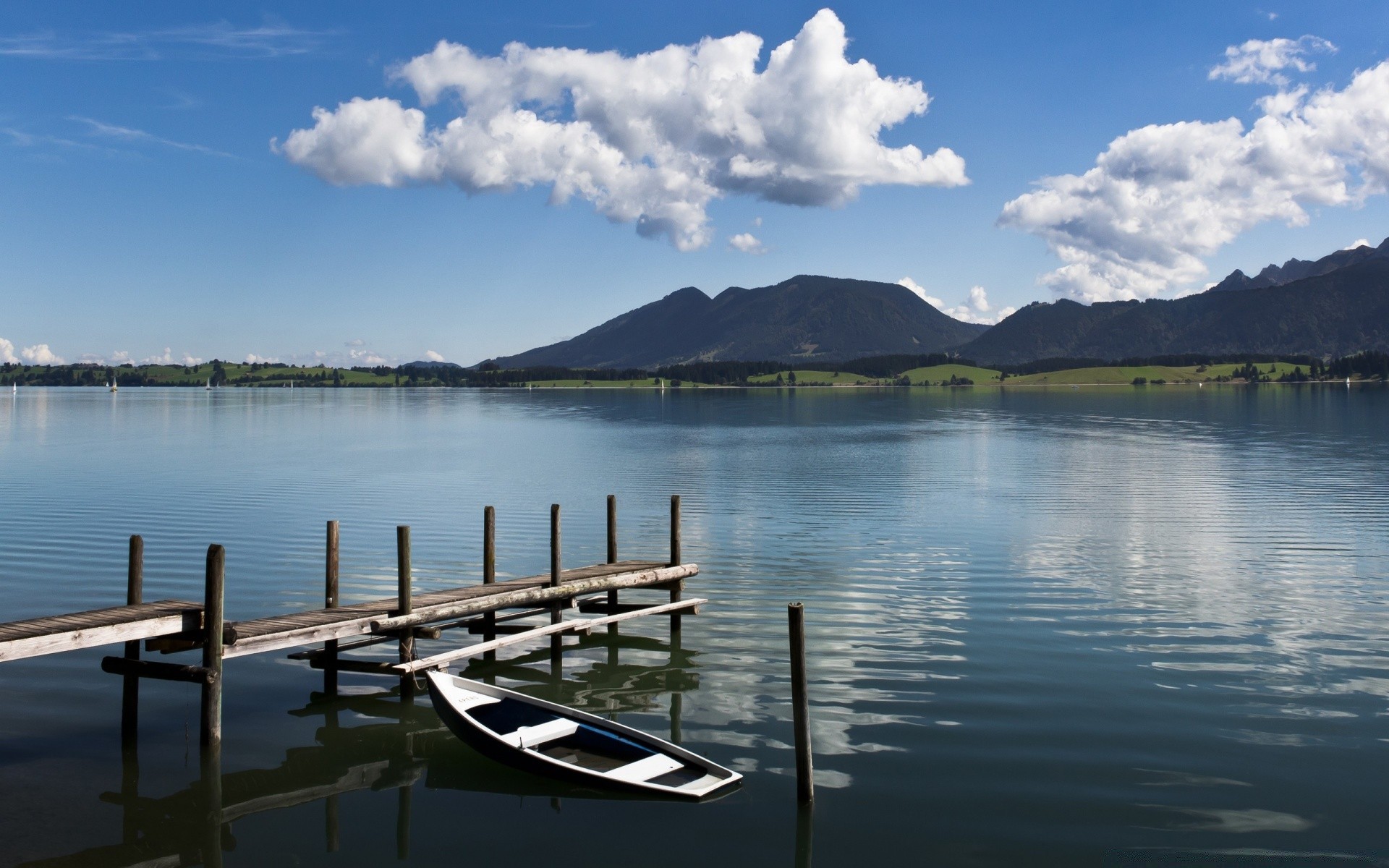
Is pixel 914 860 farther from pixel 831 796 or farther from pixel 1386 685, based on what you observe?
pixel 1386 685

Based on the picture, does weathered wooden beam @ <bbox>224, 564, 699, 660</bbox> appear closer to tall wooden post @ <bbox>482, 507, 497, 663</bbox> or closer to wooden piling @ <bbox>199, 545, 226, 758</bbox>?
wooden piling @ <bbox>199, 545, 226, 758</bbox>

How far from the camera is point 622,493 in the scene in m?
48.8

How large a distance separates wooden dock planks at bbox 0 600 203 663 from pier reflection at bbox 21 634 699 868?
6.61 ft

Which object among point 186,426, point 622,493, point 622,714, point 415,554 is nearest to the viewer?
point 622,714

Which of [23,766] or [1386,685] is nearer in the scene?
[23,766]

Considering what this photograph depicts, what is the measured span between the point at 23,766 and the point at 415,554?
17.3m

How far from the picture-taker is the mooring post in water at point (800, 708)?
1338cm

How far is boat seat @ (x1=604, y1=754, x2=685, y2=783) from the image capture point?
546 inches

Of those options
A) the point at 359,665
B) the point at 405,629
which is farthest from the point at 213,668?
the point at 405,629

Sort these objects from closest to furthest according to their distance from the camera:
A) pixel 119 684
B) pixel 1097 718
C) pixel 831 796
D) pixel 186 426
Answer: pixel 831 796, pixel 1097 718, pixel 119 684, pixel 186 426

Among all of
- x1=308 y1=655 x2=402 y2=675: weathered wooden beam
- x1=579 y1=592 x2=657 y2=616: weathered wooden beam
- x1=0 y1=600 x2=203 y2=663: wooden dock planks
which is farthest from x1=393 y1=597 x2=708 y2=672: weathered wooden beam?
x1=0 y1=600 x2=203 y2=663: wooden dock planks

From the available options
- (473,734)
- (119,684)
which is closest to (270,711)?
(119,684)

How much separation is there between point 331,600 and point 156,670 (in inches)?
156

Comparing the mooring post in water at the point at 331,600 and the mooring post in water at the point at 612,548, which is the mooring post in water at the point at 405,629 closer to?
→ the mooring post in water at the point at 331,600
